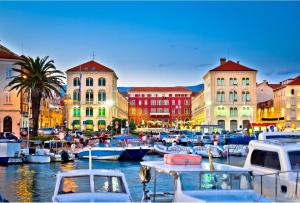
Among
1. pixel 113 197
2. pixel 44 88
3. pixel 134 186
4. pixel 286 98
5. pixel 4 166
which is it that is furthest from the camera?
pixel 286 98

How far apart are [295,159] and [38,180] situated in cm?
2236

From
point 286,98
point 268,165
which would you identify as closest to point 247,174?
point 268,165

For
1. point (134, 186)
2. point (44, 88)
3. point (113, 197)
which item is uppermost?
point (44, 88)

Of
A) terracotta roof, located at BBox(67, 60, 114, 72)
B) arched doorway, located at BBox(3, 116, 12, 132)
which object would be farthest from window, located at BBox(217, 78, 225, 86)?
arched doorway, located at BBox(3, 116, 12, 132)

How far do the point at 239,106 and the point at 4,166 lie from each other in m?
83.4

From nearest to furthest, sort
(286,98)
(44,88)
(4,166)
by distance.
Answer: (4,166) → (44,88) → (286,98)

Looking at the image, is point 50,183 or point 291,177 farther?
point 50,183

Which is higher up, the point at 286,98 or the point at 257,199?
the point at 286,98

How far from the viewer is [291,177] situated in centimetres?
1466

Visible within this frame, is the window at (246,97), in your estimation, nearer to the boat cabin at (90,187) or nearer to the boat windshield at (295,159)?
the boat windshield at (295,159)

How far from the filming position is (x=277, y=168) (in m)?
15.6

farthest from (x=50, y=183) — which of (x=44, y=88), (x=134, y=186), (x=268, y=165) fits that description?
(x=44, y=88)

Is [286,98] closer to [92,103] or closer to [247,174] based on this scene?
[92,103]

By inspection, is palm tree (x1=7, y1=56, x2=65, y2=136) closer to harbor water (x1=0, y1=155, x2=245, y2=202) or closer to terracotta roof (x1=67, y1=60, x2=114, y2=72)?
harbor water (x1=0, y1=155, x2=245, y2=202)
